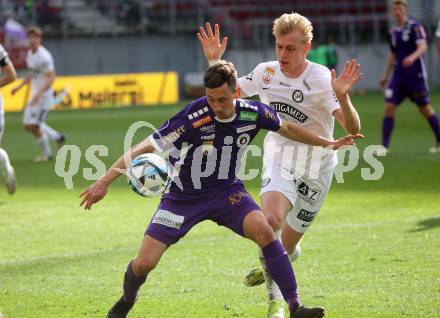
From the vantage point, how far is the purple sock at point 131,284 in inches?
260

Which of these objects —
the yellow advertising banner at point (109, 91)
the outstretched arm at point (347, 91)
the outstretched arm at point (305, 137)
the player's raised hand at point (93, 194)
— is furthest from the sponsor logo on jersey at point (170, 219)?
the yellow advertising banner at point (109, 91)

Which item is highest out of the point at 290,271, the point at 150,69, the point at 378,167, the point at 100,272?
the point at 290,271

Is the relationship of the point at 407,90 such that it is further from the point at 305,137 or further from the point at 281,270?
the point at 281,270

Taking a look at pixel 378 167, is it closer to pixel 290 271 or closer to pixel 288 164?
pixel 288 164

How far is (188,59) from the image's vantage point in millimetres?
37875

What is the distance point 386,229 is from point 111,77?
23.6 meters

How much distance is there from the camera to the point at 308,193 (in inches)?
308

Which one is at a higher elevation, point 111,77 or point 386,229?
point 386,229

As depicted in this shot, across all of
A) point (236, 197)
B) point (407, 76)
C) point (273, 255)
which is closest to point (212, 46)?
point (236, 197)

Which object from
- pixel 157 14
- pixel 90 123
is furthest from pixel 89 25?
pixel 90 123

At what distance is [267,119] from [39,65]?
510 inches

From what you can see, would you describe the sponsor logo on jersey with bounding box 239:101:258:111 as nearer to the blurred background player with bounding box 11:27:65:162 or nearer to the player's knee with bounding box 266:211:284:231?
the player's knee with bounding box 266:211:284:231

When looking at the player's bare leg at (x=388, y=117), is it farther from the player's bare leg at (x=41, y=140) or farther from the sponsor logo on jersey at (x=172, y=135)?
the sponsor logo on jersey at (x=172, y=135)

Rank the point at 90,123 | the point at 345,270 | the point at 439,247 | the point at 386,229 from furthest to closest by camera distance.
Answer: the point at 90,123 → the point at 386,229 → the point at 439,247 → the point at 345,270
